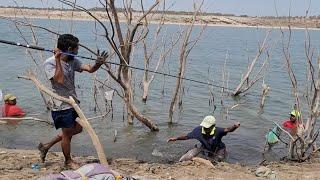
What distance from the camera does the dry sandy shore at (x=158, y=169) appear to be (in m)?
5.83

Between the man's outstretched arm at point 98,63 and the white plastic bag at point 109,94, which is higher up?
the man's outstretched arm at point 98,63

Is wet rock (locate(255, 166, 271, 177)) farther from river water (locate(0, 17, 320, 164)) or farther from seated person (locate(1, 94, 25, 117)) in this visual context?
seated person (locate(1, 94, 25, 117))

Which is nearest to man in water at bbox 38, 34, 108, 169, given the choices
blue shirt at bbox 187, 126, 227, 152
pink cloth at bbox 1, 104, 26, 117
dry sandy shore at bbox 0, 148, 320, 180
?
dry sandy shore at bbox 0, 148, 320, 180

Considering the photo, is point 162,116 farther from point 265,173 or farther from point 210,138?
point 265,173

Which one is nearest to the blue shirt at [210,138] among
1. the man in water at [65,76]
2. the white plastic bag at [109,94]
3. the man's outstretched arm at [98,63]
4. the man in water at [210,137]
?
the man in water at [210,137]

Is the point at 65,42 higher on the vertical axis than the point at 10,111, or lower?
higher

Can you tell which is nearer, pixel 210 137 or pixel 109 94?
pixel 210 137

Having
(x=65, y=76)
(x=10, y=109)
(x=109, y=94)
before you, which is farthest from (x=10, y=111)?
(x=65, y=76)

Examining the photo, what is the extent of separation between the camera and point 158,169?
245 inches

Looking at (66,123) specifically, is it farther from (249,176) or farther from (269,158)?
(269,158)

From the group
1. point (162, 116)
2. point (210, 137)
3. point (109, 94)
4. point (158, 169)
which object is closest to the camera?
point (158, 169)

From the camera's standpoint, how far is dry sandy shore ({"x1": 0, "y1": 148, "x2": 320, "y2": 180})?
5828 mm

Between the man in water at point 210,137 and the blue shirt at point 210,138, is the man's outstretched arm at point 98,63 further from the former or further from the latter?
the blue shirt at point 210,138

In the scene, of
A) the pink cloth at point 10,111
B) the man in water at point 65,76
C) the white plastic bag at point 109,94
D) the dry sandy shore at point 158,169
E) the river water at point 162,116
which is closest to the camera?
the man in water at point 65,76
